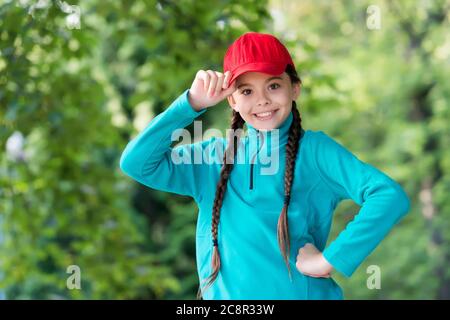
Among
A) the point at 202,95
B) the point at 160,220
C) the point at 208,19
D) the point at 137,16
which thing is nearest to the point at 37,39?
the point at 137,16

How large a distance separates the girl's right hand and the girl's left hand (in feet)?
1.31

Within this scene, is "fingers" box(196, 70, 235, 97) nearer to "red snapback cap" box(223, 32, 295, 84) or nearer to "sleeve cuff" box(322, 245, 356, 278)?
"red snapback cap" box(223, 32, 295, 84)

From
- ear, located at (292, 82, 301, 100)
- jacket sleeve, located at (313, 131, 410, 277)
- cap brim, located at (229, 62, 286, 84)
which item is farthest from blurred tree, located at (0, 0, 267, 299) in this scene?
jacket sleeve, located at (313, 131, 410, 277)

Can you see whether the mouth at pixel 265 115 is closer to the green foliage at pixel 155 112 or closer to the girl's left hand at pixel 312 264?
the girl's left hand at pixel 312 264

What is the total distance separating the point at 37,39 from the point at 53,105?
0.65m

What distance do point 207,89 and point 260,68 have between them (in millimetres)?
131

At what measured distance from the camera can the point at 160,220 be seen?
887cm

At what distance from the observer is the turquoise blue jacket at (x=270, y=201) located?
1683mm

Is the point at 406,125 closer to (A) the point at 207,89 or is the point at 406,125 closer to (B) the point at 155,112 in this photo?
(B) the point at 155,112

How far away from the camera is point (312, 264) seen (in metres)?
1.72

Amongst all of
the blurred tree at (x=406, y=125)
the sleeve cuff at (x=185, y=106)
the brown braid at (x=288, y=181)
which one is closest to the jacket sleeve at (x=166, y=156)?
the sleeve cuff at (x=185, y=106)

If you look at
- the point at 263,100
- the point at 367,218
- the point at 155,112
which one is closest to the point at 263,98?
the point at 263,100

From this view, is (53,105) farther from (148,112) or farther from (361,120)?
(361,120)
